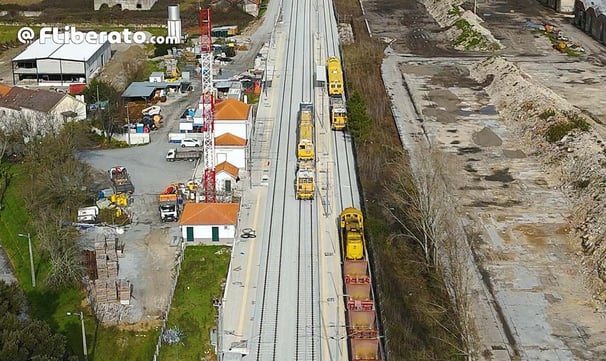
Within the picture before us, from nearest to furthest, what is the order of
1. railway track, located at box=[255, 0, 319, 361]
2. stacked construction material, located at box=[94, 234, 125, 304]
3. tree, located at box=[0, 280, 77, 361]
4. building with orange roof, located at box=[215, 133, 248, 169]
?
tree, located at box=[0, 280, 77, 361], railway track, located at box=[255, 0, 319, 361], stacked construction material, located at box=[94, 234, 125, 304], building with orange roof, located at box=[215, 133, 248, 169]

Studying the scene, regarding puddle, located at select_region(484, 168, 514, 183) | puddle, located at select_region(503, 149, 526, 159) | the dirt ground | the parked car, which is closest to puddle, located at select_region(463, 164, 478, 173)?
the dirt ground

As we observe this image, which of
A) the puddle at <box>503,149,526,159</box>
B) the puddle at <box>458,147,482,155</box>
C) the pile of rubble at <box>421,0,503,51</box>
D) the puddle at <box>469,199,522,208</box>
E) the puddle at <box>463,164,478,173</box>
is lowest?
the puddle at <box>469,199,522,208</box>

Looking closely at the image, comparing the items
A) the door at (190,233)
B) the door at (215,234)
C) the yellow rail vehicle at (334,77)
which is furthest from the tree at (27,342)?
the yellow rail vehicle at (334,77)

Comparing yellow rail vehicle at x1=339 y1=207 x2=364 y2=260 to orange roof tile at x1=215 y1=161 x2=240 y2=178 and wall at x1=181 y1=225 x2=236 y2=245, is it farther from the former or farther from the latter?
orange roof tile at x1=215 y1=161 x2=240 y2=178

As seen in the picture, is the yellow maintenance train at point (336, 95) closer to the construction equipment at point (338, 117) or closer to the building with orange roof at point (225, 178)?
the construction equipment at point (338, 117)

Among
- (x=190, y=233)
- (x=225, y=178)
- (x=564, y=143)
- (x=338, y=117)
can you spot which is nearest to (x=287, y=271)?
(x=190, y=233)

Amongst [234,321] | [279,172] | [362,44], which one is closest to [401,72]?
[362,44]

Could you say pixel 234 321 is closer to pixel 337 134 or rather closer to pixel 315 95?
pixel 337 134

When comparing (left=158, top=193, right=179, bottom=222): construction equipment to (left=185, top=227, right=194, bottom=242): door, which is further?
(left=158, top=193, right=179, bottom=222): construction equipment
